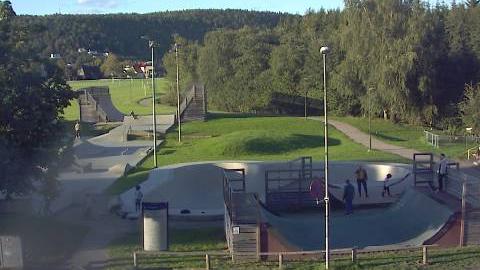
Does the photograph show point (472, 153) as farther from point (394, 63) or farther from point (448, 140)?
point (394, 63)

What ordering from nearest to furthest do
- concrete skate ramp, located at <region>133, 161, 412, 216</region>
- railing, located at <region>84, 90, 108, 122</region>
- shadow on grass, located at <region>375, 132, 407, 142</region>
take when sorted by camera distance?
concrete skate ramp, located at <region>133, 161, 412, 216</region>, shadow on grass, located at <region>375, 132, 407, 142</region>, railing, located at <region>84, 90, 108, 122</region>

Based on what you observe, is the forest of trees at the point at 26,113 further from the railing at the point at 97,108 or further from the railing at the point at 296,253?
the railing at the point at 97,108

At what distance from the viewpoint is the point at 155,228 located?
18.0 meters

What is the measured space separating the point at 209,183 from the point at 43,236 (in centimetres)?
902

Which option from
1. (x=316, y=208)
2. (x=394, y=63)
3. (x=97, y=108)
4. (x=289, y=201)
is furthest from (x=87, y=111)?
(x=316, y=208)

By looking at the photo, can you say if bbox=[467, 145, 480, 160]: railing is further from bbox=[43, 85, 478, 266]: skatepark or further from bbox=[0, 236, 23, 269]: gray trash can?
bbox=[0, 236, 23, 269]: gray trash can

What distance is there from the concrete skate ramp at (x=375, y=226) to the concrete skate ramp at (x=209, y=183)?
2619mm

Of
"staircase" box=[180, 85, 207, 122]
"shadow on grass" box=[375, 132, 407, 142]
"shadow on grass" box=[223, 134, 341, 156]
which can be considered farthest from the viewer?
"staircase" box=[180, 85, 207, 122]

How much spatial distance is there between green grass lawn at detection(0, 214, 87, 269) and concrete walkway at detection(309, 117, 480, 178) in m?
15.7

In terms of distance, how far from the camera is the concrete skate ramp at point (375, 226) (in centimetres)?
1875

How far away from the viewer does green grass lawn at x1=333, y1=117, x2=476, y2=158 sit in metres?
37.3

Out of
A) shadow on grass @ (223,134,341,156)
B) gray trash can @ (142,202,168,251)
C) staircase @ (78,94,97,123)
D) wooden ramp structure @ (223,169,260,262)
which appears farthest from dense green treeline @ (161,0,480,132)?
gray trash can @ (142,202,168,251)

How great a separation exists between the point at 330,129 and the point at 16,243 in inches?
1403

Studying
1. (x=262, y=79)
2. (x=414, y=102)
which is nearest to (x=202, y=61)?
(x=262, y=79)
